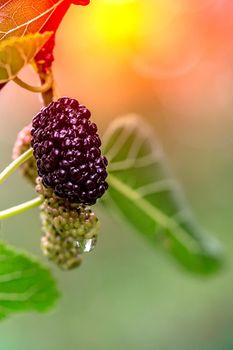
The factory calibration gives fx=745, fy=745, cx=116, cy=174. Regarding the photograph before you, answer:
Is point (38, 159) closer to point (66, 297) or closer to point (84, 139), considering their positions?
point (84, 139)

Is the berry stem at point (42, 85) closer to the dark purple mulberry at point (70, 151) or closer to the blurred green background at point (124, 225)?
the dark purple mulberry at point (70, 151)

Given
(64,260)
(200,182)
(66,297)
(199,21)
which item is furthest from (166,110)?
(64,260)

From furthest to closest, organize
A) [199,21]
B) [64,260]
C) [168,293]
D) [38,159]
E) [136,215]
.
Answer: [168,293] → [199,21] → [136,215] → [64,260] → [38,159]

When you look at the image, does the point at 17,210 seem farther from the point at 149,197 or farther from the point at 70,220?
the point at 149,197

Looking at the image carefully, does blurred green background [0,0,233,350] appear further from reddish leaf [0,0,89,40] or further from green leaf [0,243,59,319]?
reddish leaf [0,0,89,40]

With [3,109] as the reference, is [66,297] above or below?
below

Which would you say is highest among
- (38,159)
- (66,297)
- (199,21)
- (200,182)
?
(38,159)

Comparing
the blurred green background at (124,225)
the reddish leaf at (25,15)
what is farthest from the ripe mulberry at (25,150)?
the blurred green background at (124,225)

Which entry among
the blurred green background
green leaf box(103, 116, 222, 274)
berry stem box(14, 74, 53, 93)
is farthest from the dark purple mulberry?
the blurred green background

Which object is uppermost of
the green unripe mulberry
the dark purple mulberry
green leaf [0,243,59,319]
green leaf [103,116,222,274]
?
the dark purple mulberry
